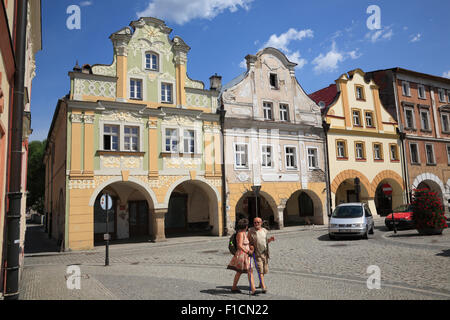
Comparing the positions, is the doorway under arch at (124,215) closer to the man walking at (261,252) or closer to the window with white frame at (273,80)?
the window with white frame at (273,80)

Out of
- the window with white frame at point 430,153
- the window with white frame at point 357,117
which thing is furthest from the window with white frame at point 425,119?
the window with white frame at point 357,117

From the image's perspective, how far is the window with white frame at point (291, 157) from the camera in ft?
86.3

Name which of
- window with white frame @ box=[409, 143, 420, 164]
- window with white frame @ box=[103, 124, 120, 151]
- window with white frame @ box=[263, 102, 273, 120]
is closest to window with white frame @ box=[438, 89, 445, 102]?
window with white frame @ box=[409, 143, 420, 164]

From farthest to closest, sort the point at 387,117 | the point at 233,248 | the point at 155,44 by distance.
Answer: the point at 387,117 < the point at 155,44 < the point at 233,248

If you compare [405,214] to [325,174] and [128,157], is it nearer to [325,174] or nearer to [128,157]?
[325,174]

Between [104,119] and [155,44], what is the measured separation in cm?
592

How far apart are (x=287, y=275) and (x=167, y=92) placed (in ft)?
51.2

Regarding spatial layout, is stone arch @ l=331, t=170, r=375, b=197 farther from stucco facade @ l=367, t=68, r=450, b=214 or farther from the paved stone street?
the paved stone street

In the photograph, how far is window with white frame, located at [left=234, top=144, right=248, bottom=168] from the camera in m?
24.2

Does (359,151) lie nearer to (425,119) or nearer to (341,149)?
(341,149)

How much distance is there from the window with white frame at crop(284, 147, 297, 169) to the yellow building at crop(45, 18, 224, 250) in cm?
590

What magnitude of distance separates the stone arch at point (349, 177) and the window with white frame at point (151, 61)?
15.9 m
